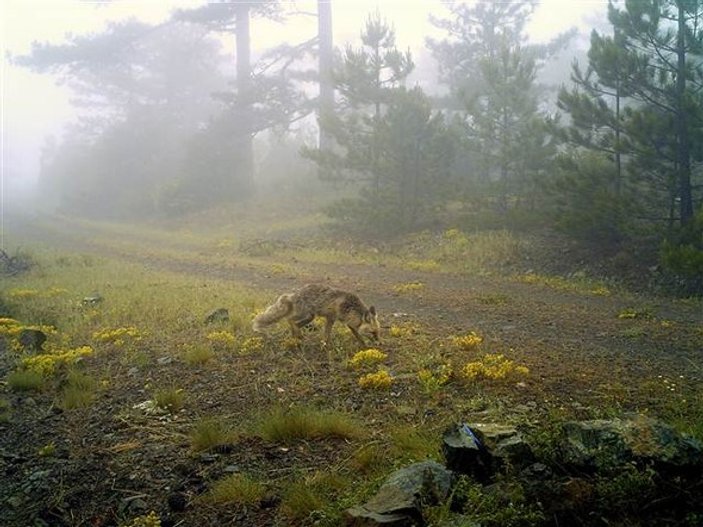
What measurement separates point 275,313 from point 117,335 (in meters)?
2.89

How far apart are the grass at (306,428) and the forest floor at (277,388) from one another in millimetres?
19

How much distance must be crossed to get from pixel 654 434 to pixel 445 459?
152 cm

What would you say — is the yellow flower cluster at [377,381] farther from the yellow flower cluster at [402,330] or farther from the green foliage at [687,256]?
the green foliage at [687,256]

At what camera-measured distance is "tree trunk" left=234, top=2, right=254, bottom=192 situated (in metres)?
36.2

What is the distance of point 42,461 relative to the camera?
5.52 m

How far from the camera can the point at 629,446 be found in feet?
13.0

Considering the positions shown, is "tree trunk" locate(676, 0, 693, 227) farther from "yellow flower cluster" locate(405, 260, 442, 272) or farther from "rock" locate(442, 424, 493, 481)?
"rock" locate(442, 424, 493, 481)

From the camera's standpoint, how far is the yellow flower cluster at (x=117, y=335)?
31.0ft

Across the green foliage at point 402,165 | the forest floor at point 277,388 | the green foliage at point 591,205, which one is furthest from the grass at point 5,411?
the green foliage at point 402,165

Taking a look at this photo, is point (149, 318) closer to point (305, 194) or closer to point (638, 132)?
point (638, 132)

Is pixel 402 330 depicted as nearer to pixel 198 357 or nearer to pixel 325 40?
pixel 198 357

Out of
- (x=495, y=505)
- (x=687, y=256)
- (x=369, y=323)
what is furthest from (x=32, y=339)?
(x=687, y=256)

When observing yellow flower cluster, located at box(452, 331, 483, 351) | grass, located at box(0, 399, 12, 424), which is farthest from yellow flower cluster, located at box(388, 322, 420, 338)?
grass, located at box(0, 399, 12, 424)

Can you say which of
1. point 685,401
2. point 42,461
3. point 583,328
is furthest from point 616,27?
point 42,461
